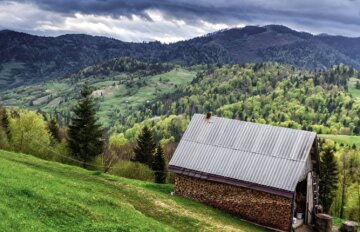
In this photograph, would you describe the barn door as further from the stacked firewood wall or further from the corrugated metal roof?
the stacked firewood wall

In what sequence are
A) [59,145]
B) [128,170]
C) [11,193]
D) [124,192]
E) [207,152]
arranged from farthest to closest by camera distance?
[59,145], [128,170], [207,152], [124,192], [11,193]

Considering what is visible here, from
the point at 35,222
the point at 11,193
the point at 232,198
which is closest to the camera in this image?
the point at 35,222

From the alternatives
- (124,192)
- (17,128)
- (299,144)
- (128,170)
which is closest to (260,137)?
(299,144)

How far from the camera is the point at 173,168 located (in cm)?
4631

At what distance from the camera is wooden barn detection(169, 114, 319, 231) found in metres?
40.9

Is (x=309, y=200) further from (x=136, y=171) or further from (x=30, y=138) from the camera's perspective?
(x=30, y=138)

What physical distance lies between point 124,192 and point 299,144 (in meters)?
17.8

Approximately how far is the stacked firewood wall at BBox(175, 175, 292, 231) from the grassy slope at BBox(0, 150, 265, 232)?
4.54 feet

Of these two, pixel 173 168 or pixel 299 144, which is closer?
pixel 299 144

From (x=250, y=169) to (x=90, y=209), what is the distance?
19737 millimetres

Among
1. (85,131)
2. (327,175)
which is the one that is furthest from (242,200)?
(327,175)

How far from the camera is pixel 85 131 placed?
8406 centimetres

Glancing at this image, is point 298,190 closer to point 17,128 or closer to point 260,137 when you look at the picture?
point 260,137

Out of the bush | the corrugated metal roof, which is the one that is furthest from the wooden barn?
the bush
